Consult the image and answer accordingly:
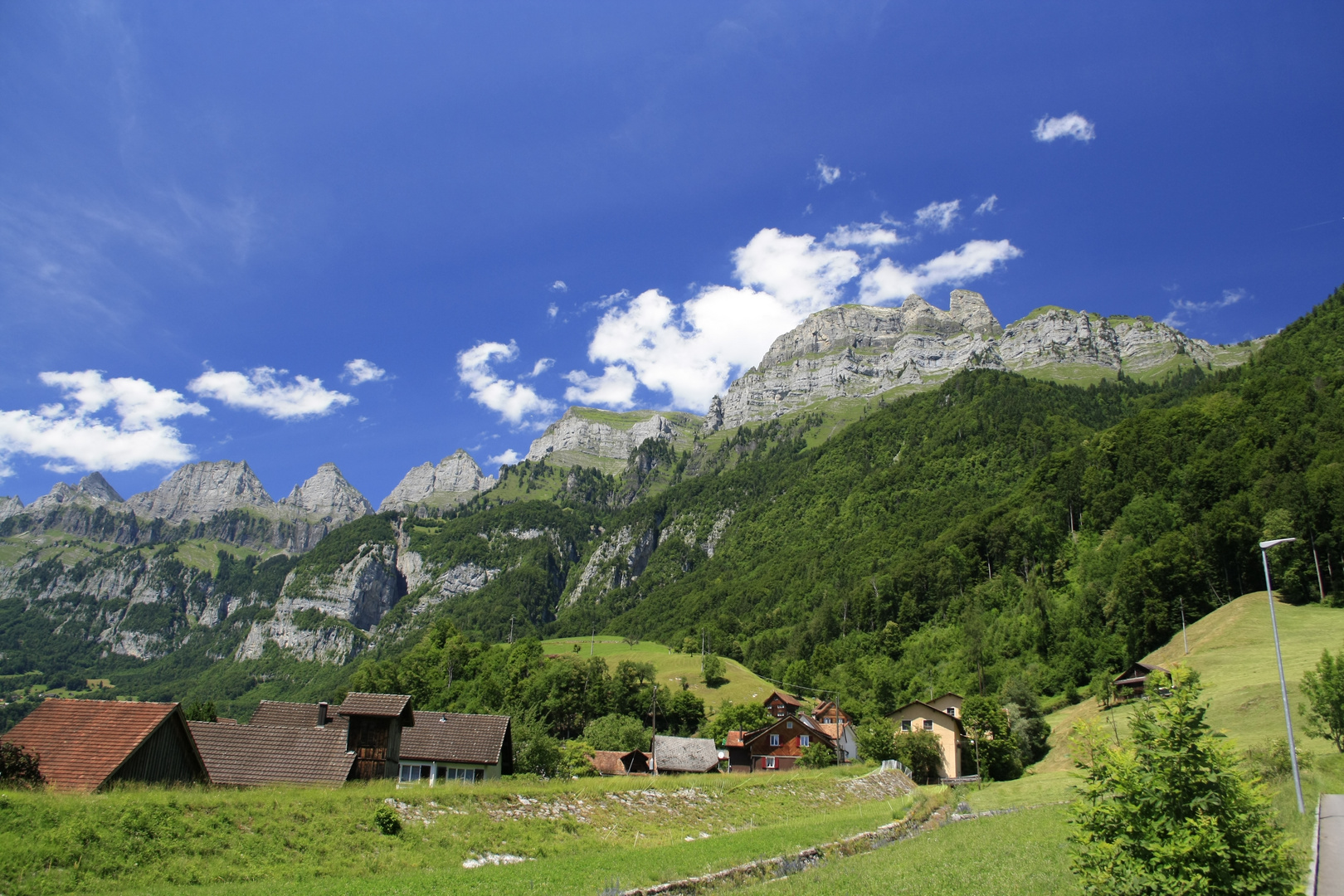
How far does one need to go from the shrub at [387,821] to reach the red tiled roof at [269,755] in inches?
328

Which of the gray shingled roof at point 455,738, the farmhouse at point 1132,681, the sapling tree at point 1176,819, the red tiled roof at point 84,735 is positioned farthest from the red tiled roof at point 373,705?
the farmhouse at point 1132,681

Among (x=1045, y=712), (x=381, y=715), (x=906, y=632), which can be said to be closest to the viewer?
(x=381, y=715)

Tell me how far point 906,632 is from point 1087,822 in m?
133

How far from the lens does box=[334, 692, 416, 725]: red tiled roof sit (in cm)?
3675

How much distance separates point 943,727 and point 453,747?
169ft

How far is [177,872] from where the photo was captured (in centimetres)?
1814

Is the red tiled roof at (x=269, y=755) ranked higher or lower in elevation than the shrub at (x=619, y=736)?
higher

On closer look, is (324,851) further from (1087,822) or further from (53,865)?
(1087,822)

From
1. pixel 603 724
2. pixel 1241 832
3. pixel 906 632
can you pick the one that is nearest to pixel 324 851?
pixel 1241 832

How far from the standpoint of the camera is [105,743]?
2319 cm

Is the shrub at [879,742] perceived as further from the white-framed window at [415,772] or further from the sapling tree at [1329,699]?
the white-framed window at [415,772]

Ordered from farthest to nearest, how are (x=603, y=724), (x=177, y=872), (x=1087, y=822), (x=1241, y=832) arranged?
(x=603, y=724)
(x=177, y=872)
(x=1087, y=822)
(x=1241, y=832)

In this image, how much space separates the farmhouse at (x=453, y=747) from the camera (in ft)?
141

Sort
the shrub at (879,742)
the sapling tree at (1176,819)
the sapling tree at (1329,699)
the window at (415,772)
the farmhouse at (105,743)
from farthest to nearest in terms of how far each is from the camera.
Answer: the shrub at (879,742) < the window at (415,772) < the sapling tree at (1329,699) < the farmhouse at (105,743) < the sapling tree at (1176,819)
